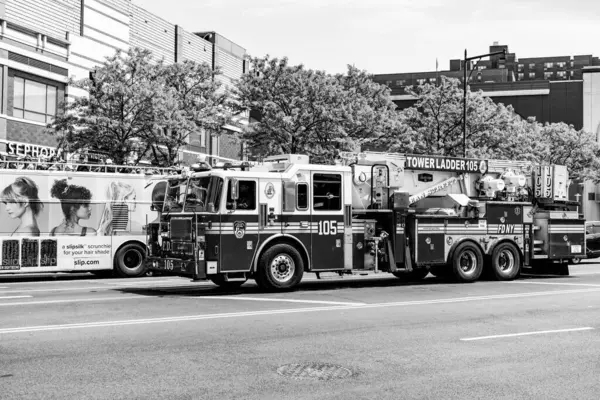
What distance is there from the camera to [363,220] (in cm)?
1656

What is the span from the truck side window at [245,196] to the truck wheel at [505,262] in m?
7.22

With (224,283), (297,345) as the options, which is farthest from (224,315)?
(224,283)

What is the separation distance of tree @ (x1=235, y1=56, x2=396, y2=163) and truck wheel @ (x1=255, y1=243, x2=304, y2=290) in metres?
15.9

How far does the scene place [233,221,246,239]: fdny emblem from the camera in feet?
47.6

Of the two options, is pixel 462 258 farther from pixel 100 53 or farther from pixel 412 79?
pixel 412 79

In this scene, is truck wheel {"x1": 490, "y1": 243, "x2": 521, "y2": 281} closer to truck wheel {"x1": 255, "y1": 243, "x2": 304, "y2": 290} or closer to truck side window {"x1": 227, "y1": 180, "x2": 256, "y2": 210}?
truck wheel {"x1": 255, "y1": 243, "x2": 304, "y2": 290}

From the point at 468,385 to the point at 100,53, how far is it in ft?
119

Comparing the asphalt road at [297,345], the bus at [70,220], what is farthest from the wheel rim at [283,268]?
the bus at [70,220]

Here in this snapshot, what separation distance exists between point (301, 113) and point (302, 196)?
52.1 ft

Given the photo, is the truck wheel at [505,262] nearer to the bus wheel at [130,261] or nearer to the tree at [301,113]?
the bus wheel at [130,261]

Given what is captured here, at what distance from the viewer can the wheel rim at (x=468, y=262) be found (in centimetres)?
1805

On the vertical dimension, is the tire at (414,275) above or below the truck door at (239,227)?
below

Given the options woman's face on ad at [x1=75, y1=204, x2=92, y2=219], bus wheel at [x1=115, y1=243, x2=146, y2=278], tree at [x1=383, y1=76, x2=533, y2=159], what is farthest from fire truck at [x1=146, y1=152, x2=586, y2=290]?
tree at [x1=383, y1=76, x2=533, y2=159]

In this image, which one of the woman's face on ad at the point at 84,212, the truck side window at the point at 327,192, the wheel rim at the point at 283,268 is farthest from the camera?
the woman's face on ad at the point at 84,212
